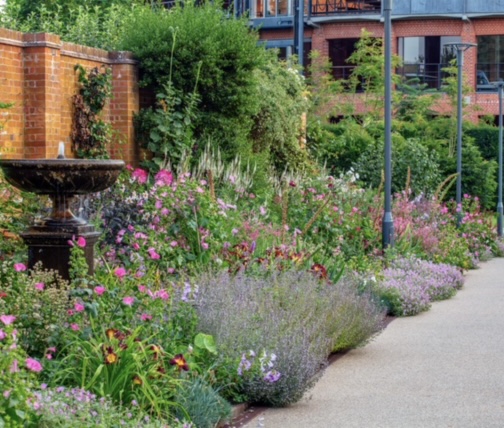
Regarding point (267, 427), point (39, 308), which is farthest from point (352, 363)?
point (39, 308)

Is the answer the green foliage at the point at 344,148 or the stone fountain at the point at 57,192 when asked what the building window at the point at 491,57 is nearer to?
the green foliage at the point at 344,148

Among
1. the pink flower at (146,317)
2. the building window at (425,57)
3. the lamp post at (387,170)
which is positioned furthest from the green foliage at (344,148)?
the pink flower at (146,317)

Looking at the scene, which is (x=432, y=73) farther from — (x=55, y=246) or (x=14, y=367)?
(x=14, y=367)

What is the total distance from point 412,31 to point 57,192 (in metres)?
39.7

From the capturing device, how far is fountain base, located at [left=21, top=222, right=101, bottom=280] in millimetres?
8625

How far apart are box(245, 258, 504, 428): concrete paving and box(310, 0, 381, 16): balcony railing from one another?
1377 inches

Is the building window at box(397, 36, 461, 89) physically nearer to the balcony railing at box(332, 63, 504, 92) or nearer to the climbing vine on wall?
the balcony railing at box(332, 63, 504, 92)

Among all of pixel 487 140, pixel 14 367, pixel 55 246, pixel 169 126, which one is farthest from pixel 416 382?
pixel 487 140

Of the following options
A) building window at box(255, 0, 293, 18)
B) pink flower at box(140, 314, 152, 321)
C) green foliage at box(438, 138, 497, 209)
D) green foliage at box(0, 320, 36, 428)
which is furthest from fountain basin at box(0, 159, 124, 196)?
building window at box(255, 0, 293, 18)

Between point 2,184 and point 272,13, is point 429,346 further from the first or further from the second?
point 272,13

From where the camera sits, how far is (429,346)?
36.2 ft

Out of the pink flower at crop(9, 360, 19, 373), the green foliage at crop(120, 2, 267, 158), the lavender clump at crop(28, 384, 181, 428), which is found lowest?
the lavender clump at crop(28, 384, 181, 428)

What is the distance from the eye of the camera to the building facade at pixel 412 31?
45.7 metres

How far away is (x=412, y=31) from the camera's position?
4684 cm
